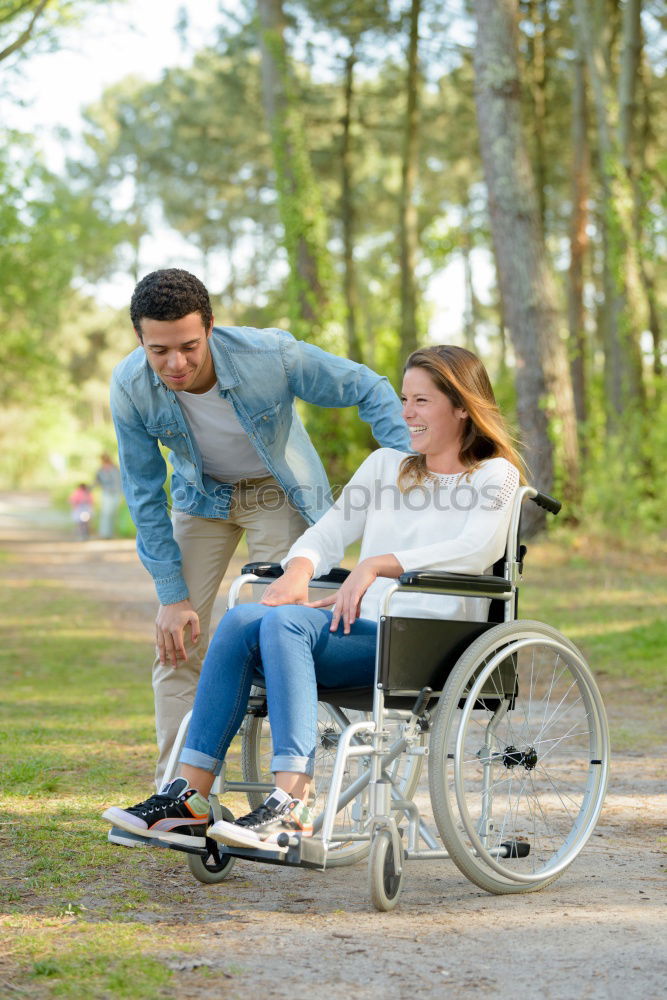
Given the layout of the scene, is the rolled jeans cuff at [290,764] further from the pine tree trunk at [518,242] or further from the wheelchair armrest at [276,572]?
the pine tree trunk at [518,242]

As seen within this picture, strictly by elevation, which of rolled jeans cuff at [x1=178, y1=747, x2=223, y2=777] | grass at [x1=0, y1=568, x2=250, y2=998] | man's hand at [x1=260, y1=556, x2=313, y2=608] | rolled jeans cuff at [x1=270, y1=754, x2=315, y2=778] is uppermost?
man's hand at [x1=260, y1=556, x2=313, y2=608]

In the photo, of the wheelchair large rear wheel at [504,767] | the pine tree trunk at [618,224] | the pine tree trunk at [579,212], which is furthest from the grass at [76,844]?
the pine tree trunk at [579,212]

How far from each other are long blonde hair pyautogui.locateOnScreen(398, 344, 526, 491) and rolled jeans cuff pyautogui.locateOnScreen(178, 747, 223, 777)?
914 millimetres

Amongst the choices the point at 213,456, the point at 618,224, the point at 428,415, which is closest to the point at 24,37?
the point at 618,224

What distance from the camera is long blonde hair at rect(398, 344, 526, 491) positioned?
3.50 meters

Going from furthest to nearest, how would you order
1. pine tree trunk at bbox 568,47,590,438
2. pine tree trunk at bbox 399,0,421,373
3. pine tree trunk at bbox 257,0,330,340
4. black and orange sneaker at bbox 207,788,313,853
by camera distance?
pine tree trunk at bbox 399,0,421,373
pine tree trunk at bbox 568,47,590,438
pine tree trunk at bbox 257,0,330,340
black and orange sneaker at bbox 207,788,313,853

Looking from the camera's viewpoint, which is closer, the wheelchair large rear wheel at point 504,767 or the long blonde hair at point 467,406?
the wheelchair large rear wheel at point 504,767

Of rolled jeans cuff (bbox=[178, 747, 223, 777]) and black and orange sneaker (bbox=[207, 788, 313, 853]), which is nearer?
black and orange sneaker (bbox=[207, 788, 313, 853])

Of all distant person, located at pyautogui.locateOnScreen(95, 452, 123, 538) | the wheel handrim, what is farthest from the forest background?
the wheel handrim

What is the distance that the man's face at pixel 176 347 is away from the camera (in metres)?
3.52

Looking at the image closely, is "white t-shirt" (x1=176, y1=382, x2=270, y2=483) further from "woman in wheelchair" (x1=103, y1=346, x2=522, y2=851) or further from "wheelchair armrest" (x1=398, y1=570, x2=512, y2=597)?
"wheelchair armrest" (x1=398, y1=570, x2=512, y2=597)

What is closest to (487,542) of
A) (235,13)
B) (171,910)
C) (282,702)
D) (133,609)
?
(282,702)

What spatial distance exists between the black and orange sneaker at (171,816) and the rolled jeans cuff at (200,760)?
0.05m

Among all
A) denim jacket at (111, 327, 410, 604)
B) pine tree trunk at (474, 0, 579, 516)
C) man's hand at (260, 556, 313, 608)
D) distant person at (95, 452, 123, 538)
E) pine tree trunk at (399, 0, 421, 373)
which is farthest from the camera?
distant person at (95, 452, 123, 538)
